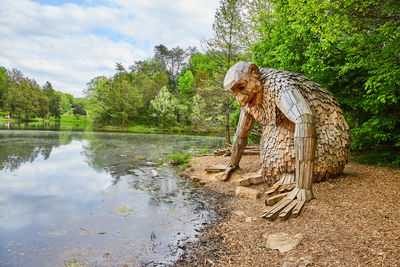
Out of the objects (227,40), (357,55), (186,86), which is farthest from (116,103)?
(357,55)

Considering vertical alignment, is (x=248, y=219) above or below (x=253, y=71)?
below

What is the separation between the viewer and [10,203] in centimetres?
457

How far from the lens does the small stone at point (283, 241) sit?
2.47m

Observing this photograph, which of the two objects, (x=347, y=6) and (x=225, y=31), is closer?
(x=347, y=6)

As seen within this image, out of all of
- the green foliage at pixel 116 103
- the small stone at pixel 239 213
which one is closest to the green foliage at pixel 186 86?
the green foliage at pixel 116 103

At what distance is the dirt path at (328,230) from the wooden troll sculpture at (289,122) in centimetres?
38

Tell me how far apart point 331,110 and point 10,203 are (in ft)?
21.3

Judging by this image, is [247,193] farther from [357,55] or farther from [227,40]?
[227,40]

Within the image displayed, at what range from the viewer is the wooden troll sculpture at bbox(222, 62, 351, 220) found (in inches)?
135

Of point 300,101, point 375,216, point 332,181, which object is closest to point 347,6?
point 300,101

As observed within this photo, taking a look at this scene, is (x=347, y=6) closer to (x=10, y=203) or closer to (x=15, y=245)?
(x=15, y=245)

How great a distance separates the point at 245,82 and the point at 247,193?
2261 mm

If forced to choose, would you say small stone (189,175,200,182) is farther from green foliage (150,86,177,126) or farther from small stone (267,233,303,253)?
green foliage (150,86,177,126)

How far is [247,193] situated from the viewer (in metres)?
4.70
